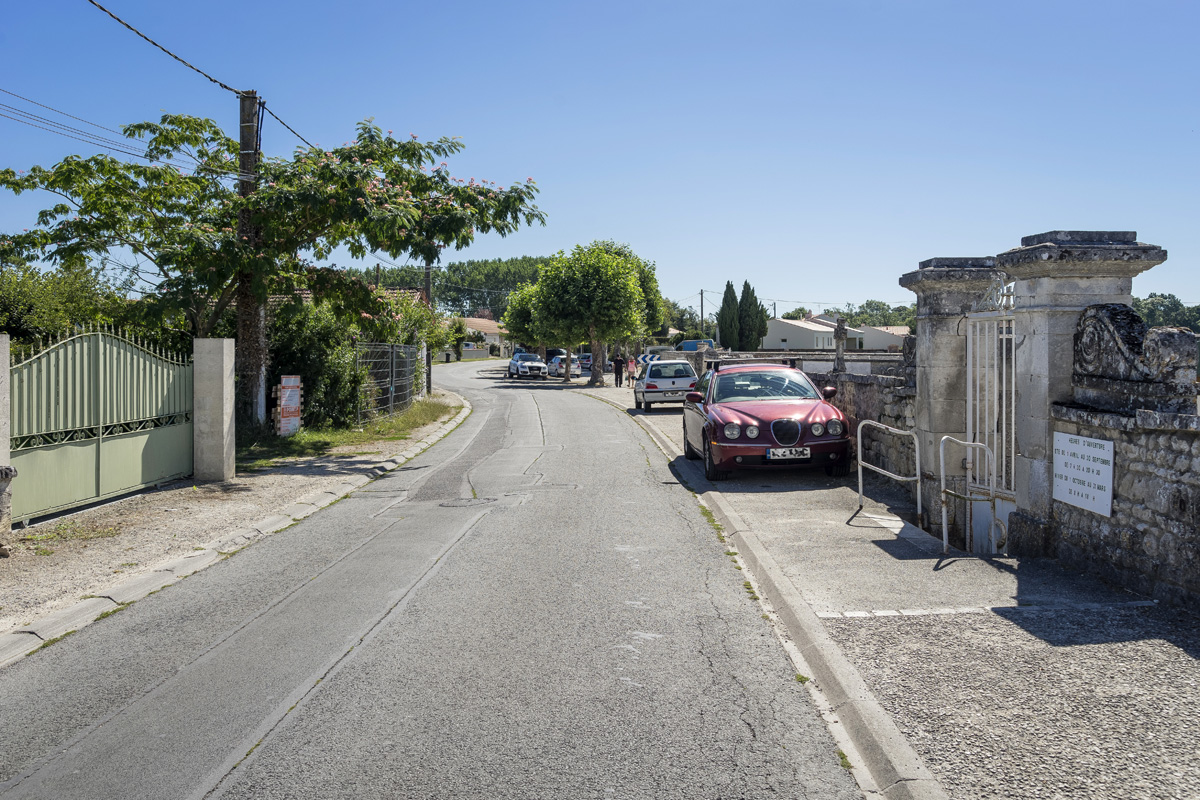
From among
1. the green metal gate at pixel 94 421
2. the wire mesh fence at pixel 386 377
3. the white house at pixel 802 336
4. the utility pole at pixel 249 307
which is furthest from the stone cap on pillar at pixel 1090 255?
the white house at pixel 802 336

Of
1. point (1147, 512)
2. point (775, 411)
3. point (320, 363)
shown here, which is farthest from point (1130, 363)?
point (320, 363)

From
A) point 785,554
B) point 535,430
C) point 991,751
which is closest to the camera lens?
point 991,751

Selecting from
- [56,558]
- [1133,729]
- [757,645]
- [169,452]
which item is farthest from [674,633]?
[169,452]

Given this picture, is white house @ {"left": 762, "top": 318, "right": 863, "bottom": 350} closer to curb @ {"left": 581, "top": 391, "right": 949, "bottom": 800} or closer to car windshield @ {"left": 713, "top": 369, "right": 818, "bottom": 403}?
car windshield @ {"left": 713, "top": 369, "right": 818, "bottom": 403}

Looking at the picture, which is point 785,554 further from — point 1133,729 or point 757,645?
point 1133,729

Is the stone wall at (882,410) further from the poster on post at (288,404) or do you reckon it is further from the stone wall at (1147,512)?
the poster on post at (288,404)

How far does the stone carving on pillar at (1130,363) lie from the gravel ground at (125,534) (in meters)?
7.77

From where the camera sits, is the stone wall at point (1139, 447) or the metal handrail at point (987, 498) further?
the metal handrail at point (987, 498)

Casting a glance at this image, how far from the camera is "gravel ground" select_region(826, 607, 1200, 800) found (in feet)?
11.5

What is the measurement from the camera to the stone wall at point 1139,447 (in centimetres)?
548

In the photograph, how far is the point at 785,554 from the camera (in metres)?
7.68

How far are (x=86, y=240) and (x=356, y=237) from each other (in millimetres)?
4831

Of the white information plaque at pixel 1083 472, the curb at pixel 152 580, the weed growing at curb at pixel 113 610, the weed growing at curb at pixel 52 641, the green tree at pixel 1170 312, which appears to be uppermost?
the green tree at pixel 1170 312

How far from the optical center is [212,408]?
12.3 m
